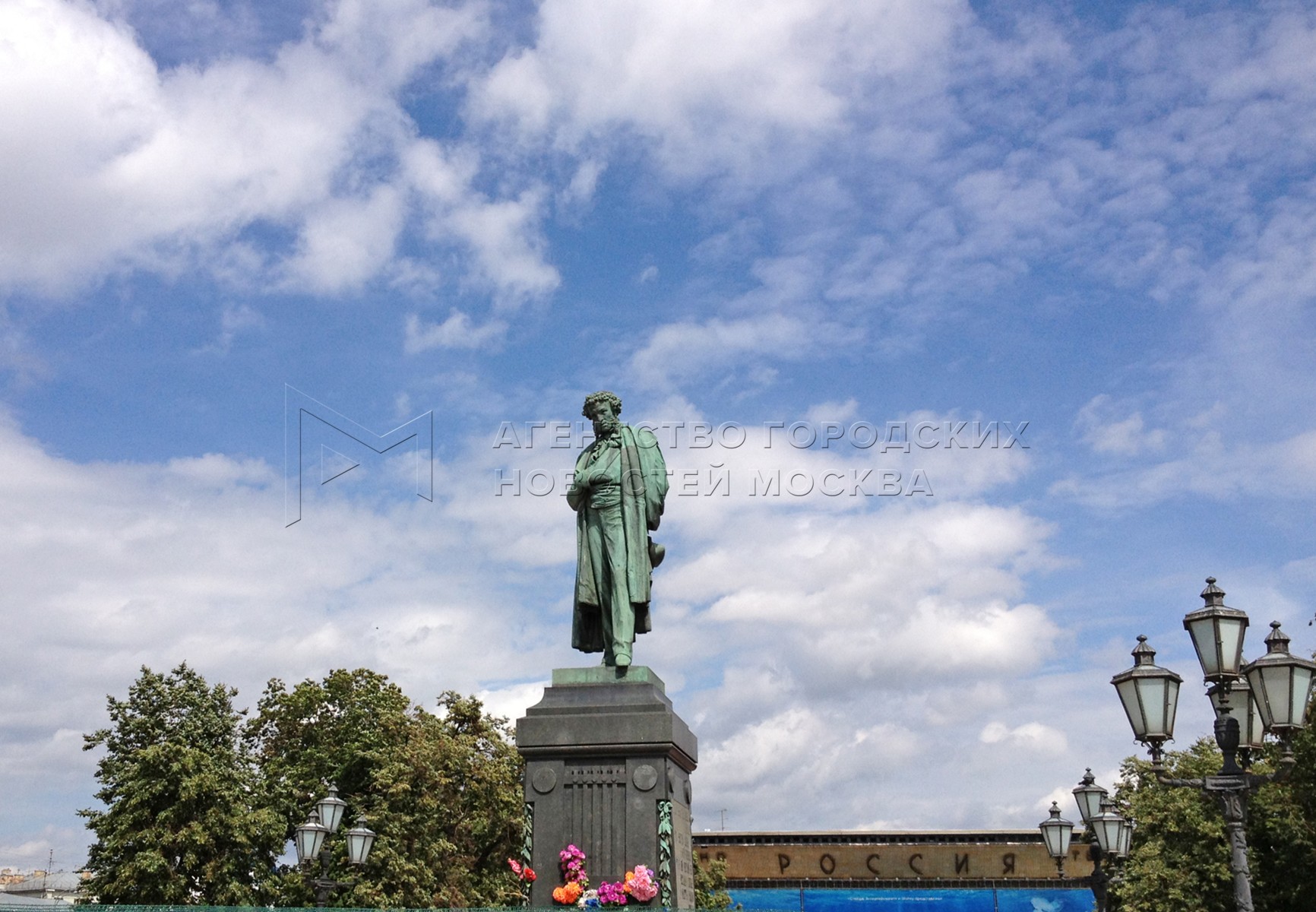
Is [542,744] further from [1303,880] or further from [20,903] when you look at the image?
[1303,880]

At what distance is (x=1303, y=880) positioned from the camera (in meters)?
30.5

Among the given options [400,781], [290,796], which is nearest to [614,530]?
[400,781]

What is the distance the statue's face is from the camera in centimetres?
1492

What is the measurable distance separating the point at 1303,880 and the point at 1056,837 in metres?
15.9

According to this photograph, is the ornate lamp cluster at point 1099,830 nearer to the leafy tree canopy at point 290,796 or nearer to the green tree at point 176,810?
the leafy tree canopy at point 290,796

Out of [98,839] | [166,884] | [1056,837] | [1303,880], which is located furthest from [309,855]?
[1303,880]

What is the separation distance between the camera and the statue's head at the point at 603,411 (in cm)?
1493

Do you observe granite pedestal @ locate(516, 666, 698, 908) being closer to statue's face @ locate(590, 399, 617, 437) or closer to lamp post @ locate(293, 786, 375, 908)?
statue's face @ locate(590, 399, 617, 437)

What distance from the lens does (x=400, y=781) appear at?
32.4 m

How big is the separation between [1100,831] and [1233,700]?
23.4 feet

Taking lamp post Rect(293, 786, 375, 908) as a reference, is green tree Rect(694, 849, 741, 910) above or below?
below

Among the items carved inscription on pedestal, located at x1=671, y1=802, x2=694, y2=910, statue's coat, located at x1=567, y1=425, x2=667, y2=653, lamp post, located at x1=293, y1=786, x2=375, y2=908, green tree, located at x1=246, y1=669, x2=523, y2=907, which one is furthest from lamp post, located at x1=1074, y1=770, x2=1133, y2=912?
green tree, located at x1=246, y1=669, x2=523, y2=907

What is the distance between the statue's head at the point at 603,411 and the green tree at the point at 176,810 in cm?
2067

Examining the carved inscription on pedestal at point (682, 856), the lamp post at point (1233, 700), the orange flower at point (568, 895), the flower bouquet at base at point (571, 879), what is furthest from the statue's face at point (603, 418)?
the lamp post at point (1233, 700)
